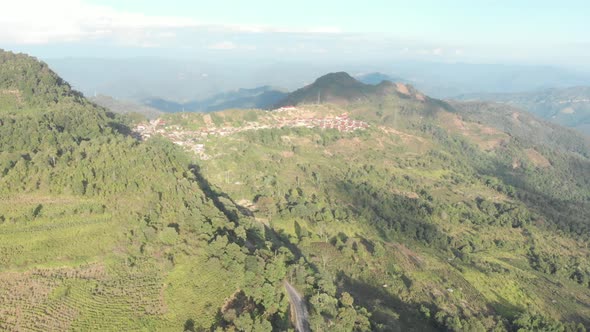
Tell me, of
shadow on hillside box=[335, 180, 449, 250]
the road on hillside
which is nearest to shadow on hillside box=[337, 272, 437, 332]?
the road on hillside

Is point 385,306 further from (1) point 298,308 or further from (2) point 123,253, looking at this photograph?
(2) point 123,253

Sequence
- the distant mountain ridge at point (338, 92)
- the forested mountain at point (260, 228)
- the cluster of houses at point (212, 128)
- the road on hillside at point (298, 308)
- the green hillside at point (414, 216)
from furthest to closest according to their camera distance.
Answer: the distant mountain ridge at point (338, 92)
the cluster of houses at point (212, 128)
the green hillside at point (414, 216)
the road on hillside at point (298, 308)
the forested mountain at point (260, 228)

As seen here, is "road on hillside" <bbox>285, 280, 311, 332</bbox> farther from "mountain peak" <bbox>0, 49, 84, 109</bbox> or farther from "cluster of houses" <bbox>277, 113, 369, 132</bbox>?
"cluster of houses" <bbox>277, 113, 369, 132</bbox>

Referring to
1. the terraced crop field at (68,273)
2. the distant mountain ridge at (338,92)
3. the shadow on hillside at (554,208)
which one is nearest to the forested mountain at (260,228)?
the terraced crop field at (68,273)

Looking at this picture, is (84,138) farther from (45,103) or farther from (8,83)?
(8,83)

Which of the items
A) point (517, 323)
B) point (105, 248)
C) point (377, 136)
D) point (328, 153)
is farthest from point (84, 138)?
point (377, 136)

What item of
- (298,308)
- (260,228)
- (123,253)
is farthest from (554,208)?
(123,253)

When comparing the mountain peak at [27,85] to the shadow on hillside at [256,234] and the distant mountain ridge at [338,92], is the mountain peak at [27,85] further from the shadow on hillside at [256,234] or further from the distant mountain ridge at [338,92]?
the distant mountain ridge at [338,92]
